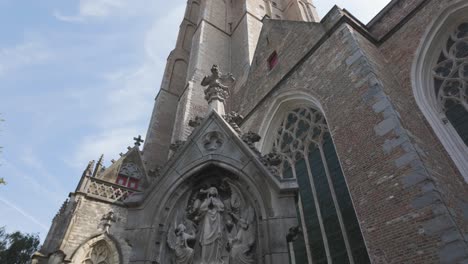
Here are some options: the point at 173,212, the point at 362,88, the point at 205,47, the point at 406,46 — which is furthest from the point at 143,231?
the point at 205,47

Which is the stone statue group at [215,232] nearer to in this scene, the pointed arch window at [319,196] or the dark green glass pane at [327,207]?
the pointed arch window at [319,196]

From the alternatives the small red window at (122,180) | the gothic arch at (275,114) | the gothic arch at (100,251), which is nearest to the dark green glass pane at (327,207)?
the gothic arch at (275,114)

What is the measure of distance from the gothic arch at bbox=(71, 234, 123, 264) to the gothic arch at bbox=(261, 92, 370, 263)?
6124 millimetres

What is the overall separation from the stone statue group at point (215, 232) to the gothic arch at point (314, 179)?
1.59m

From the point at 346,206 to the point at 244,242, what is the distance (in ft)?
11.1

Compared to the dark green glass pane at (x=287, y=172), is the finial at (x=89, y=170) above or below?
above

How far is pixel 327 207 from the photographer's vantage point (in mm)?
6039

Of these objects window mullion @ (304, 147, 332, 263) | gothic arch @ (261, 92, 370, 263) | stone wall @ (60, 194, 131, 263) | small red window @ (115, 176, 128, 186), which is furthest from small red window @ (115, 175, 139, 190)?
→ window mullion @ (304, 147, 332, 263)

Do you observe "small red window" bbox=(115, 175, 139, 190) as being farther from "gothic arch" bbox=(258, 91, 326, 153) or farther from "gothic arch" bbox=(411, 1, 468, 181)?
"gothic arch" bbox=(411, 1, 468, 181)

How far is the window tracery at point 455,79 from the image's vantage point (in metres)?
5.26

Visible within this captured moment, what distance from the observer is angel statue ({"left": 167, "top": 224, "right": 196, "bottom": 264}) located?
303cm

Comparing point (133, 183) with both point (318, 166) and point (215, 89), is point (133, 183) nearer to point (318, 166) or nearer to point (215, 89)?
point (318, 166)

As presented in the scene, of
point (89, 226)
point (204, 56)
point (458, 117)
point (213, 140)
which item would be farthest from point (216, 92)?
point (204, 56)

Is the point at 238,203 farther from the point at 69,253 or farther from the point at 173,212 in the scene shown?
the point at 69,253
